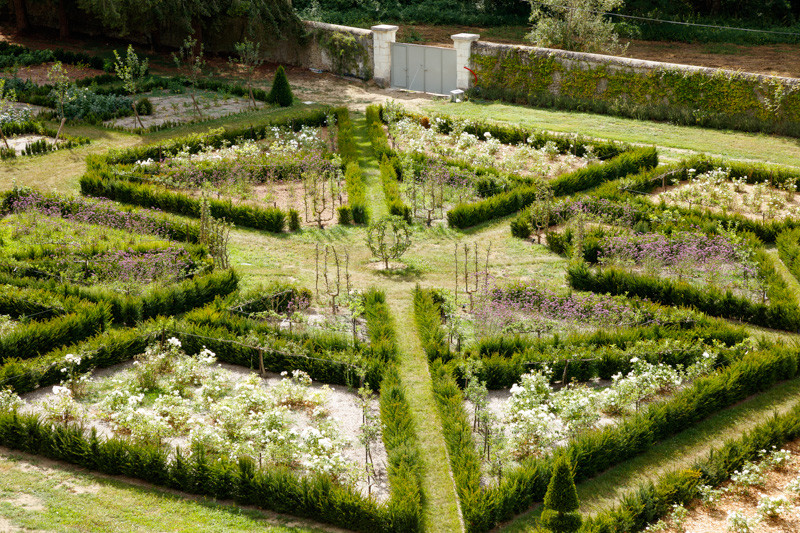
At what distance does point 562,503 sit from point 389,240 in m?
8.36

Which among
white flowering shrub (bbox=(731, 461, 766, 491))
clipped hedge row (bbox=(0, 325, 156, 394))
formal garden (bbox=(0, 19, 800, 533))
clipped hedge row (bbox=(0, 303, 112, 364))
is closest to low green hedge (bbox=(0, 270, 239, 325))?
formal garden (bbox=(0, 19, 800, 533))

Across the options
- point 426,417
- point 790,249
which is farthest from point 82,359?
point 790,249

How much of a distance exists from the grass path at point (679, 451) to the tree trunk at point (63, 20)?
29.1 m

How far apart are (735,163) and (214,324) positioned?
1246 cm

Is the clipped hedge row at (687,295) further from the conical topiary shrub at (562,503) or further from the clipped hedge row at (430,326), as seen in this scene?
the conical topiary shrub at (562,503)

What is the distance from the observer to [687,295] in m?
13.9

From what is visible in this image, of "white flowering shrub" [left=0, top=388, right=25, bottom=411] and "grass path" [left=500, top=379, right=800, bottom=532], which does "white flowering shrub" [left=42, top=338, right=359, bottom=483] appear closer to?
"white flowering shrub" [left=0, top=388, right=25, bottom=411]

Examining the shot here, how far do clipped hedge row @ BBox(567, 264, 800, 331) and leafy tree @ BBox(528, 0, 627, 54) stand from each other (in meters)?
15.0

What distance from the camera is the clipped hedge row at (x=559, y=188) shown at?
17.4 m

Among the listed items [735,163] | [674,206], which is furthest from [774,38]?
[674,206]

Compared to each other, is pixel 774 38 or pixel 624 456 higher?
pixel 774 38

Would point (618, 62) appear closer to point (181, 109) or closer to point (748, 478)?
point (181, 109)

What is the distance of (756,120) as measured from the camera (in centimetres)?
2248

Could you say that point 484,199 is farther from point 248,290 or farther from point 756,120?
point 756,120
